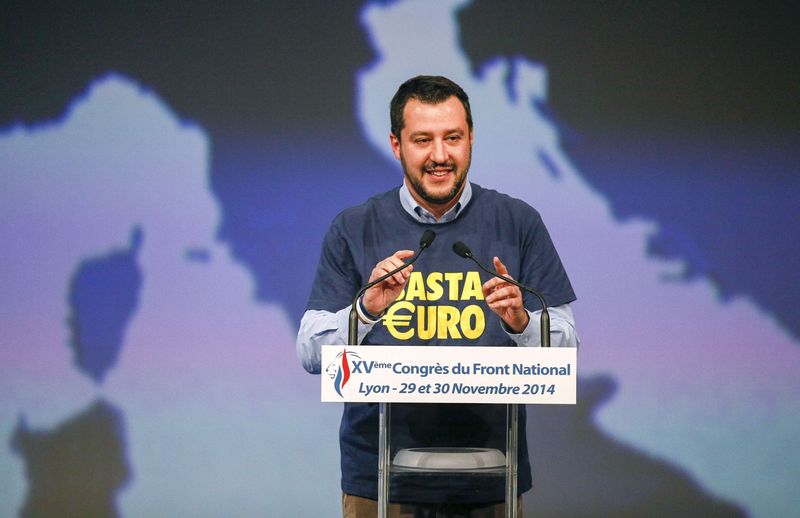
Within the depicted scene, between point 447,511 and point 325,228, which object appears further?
point 325,228

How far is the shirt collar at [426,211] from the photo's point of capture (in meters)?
2.72

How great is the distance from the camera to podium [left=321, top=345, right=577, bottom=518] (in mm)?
2113

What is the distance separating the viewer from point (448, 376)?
212cm

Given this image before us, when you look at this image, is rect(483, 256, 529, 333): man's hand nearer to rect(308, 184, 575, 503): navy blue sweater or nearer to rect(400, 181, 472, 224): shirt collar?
rect(308, 184, 575, 503): navy blue sweater

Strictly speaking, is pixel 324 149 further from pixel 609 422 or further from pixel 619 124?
pixel 609 422

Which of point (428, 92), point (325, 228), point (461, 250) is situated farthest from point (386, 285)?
point (325, 228)

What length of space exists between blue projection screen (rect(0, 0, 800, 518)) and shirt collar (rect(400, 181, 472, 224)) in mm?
1815

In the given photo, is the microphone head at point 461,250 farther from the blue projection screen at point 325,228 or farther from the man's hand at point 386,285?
the blue projection screen at point 325,228

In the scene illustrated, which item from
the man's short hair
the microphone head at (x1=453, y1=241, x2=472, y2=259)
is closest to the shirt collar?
the man's short hair

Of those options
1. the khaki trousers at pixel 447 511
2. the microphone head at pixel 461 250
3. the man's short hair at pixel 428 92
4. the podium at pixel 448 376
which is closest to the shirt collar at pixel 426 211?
the man's short hair at pixel 428 92

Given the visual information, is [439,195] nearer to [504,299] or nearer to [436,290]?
[436,290]

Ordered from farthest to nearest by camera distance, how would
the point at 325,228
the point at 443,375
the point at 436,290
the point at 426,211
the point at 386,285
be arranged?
the point at 325,228 < the point at 426,211 < the point at 436,290 < the point at 386,285 < the point at 443,375

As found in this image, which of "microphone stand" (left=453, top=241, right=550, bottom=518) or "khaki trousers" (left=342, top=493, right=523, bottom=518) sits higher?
"microphone stand" (left=453, top=241, right=550, bottom=518)

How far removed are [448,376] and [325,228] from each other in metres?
2.53
